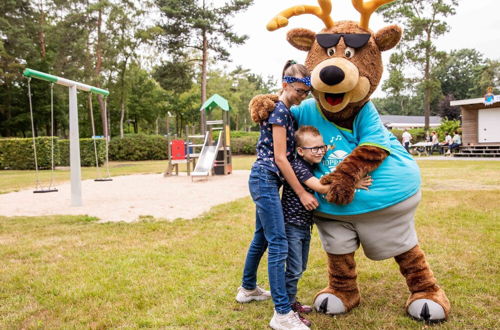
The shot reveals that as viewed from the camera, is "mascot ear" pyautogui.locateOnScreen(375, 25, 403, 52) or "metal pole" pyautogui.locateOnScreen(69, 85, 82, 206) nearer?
"mascot ear" pyautogui.locateOnScreen(375, 25, 403, 52)

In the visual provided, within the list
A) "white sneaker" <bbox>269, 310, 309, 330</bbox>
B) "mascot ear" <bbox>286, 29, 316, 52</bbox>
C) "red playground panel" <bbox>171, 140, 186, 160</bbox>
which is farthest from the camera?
"red playground panel" <bbox>171, 140, 186, 160</bbox>

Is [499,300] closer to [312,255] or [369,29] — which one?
[312,255]

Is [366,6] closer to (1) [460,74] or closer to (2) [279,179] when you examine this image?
(2) [279,179]

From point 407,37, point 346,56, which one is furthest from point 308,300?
point 407,37

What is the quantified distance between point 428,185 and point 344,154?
7759mm

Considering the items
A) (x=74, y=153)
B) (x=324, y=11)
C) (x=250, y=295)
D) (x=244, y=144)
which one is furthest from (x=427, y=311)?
(x=244, y=144)

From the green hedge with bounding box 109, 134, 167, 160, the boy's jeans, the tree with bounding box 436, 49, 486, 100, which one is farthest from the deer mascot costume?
the tree with bounding box 436, 49, 486, 100

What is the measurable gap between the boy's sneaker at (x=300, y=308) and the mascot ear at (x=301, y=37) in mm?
1876

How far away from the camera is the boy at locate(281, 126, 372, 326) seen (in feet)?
8.99

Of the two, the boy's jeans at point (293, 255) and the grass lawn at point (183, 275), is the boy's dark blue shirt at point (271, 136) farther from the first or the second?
the grass lawn at point (183, 275)

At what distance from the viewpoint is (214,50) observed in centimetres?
2589

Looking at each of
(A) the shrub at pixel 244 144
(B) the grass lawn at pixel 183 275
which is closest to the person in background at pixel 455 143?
(A) the shrub at pixel 244 144

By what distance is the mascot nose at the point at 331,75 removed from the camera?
2.66 meters

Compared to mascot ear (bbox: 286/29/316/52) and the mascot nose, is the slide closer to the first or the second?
mascot ear (bbox: 286/29/316/52)
